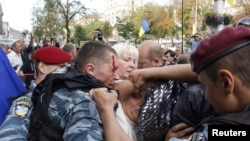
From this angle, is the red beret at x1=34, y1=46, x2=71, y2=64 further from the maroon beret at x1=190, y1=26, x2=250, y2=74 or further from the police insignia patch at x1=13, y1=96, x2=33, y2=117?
the maroon beret at x1=190, y1=26, x2=250, y2=74

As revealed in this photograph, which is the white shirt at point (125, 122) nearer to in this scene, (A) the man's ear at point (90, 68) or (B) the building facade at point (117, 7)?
(A) the man's ear at point (90, 68)

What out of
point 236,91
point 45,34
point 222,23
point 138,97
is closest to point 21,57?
point 222,23

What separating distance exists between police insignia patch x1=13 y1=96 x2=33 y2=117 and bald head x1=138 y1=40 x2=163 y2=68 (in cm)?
131

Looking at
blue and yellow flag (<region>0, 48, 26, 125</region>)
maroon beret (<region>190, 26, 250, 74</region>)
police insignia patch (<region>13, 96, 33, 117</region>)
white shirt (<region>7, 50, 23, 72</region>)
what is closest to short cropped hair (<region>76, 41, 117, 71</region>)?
police insignia patch (<region>13, 96, 33, 117</region>)

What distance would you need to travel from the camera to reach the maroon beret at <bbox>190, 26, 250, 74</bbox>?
1.39 m

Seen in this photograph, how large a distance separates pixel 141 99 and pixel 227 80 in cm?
124

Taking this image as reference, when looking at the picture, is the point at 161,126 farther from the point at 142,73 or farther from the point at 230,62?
the point at 230,62

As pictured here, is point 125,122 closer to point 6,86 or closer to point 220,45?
point 6,86

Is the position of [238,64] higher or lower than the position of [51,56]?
higher

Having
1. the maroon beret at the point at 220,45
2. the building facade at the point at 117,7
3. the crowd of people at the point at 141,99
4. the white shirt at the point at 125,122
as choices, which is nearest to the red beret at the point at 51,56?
the crowd of people at the point at 141,99

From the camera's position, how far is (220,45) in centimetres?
141

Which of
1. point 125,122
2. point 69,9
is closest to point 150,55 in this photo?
point 125,122

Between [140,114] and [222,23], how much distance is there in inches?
364

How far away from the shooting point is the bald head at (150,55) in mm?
3461
